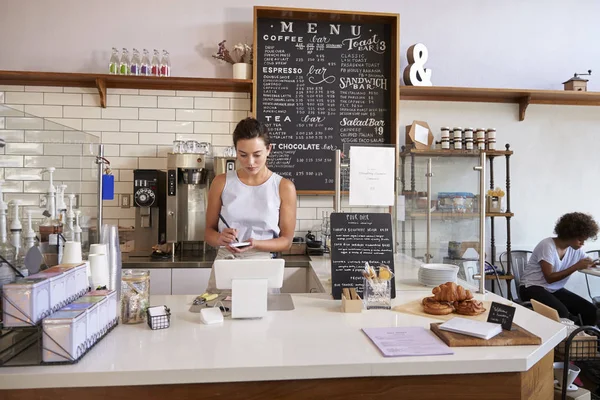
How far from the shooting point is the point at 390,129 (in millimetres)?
3986

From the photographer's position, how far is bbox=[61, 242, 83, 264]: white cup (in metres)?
1.60

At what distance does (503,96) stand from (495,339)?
3.31 metres

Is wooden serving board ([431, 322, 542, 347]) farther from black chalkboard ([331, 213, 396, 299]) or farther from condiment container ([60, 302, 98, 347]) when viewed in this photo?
condiment container ([60, 302, 98, 347])

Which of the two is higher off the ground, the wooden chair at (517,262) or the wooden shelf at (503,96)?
the wooden shelf at (503,96)

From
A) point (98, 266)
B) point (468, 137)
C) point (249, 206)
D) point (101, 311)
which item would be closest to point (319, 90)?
point (468, 137)

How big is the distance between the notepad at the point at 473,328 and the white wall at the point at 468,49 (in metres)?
2.52

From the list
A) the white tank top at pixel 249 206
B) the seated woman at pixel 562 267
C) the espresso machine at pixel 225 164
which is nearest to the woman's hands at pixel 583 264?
the seated woman at pixel 562 267

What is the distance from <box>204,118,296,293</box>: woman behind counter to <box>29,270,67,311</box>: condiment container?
893 millimetres

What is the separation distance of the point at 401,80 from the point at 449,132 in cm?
63

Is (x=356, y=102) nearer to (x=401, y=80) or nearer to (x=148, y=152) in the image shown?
(x=401, y=80)

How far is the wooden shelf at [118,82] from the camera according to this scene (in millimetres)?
3555

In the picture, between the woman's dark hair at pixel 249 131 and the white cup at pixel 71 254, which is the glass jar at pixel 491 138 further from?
the white cup at pixel 71 254

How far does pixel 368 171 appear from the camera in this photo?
88.0 inches

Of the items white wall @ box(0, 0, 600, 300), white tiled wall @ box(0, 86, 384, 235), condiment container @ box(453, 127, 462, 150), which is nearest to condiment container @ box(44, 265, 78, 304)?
white tiled wall @ box(0, 86, 384, 235)
